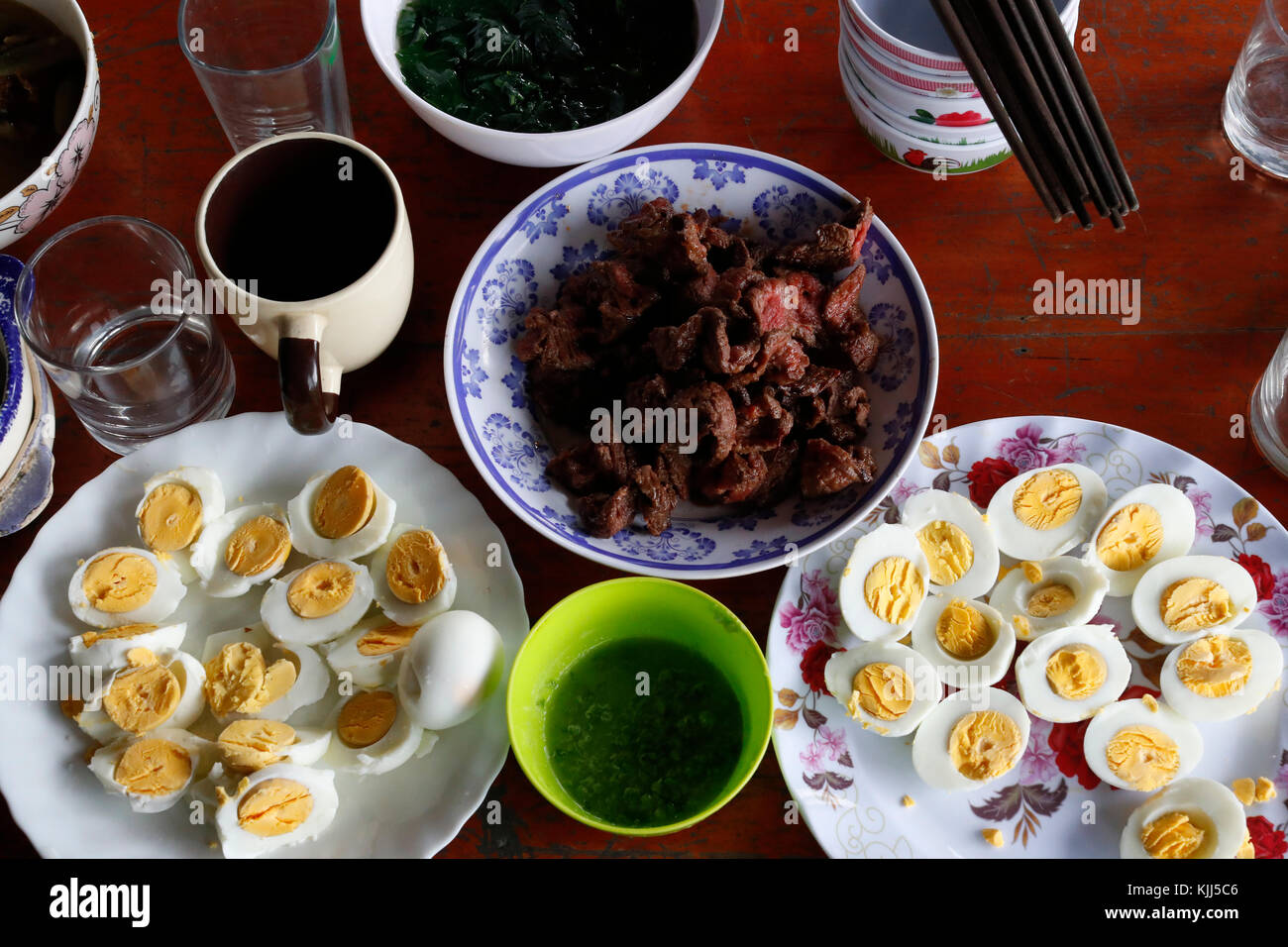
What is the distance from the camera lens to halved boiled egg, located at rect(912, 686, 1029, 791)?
5.66ft

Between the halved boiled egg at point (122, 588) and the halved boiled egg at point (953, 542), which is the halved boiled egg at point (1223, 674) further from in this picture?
the halved boiled egg at point (122, 588)

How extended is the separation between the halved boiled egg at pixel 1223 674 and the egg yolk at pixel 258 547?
1581 mm

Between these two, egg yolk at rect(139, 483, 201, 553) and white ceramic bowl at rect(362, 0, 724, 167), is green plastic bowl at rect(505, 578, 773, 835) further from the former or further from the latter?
white ceramic bowl at rect(362, 0, 724, 167)

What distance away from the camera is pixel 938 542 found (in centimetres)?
185

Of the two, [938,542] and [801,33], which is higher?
[801,33]

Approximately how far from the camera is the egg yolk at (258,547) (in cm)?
179

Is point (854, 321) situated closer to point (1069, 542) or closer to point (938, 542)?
point (938, 542)

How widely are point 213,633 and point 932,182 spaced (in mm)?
1701

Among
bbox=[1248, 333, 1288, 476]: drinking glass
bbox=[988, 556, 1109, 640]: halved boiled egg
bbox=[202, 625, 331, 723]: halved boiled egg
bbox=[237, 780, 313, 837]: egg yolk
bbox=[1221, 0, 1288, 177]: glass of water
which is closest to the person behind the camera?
bbox=[237, 780, 313, 837]: egg yolk

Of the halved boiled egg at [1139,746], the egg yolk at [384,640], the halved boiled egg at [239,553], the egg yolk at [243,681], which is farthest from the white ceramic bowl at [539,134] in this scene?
the halved boiled egg at [1139,746]

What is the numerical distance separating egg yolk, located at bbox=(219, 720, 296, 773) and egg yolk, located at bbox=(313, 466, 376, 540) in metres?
0.34

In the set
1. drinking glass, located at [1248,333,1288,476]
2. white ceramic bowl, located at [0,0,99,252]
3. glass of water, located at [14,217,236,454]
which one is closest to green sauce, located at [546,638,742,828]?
glass of water, located at [14,217,236,454]
